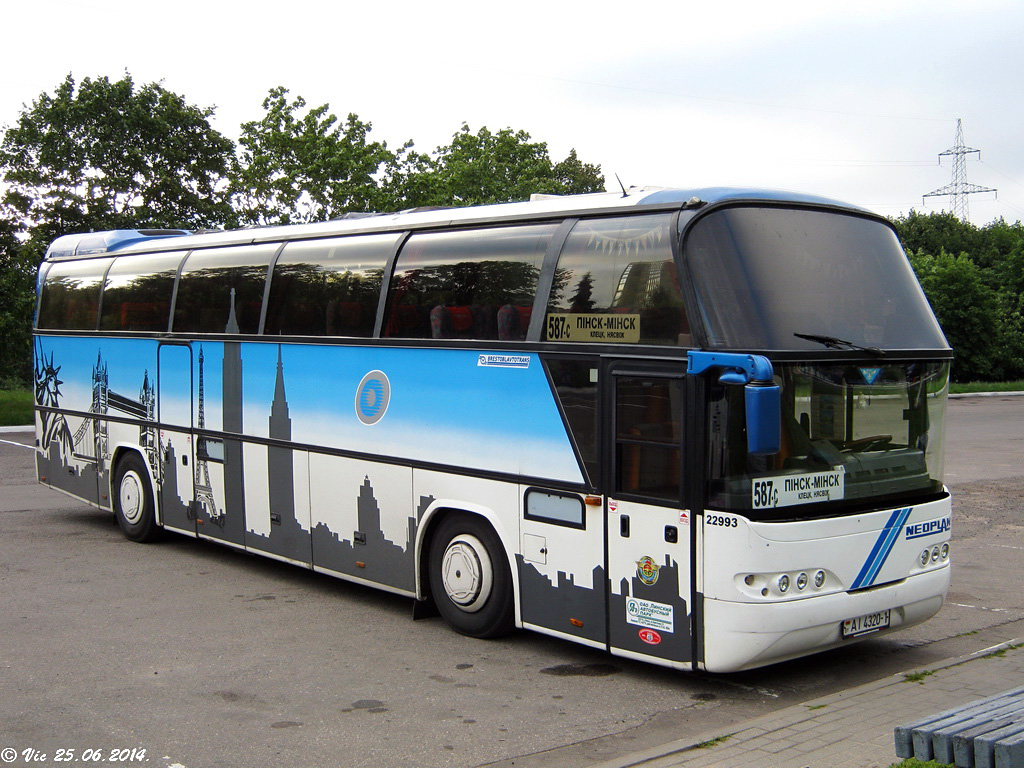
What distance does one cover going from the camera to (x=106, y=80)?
33438 millimetres

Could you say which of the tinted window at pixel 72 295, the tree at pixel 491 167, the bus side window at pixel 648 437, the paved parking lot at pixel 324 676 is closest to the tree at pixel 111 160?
the tree at pixel 491 167

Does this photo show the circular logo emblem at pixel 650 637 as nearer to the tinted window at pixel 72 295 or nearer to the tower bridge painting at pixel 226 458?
the tower bridge painting at pixel 226 458

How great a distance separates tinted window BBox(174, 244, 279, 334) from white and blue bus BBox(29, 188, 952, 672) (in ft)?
0.68

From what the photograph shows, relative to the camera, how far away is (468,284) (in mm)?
8203

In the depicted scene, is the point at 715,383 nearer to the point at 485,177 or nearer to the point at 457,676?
the point at 457,676

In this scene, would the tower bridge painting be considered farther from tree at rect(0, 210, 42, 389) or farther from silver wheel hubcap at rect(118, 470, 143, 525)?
tree at rect(0, 210, 42, 389)

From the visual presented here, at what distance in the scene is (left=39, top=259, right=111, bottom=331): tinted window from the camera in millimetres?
13164

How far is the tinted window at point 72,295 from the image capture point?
1316 centimetres

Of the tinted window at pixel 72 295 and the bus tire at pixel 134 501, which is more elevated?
the tinted window at pixel 72 295

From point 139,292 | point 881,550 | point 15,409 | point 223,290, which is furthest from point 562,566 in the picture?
point 15,409

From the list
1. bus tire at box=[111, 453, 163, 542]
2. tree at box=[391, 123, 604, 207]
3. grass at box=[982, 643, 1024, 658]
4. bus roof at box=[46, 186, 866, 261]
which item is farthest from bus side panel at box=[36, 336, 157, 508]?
tree at box=[391, 123, 604, 207]

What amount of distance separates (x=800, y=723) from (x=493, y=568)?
8.71 ft

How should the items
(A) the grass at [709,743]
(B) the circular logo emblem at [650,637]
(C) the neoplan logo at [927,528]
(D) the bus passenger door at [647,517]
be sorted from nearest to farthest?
Answer: (A) the grass at [709,743], (D) the bus passenger door at [647,517], (B) the circular logo emblem at [650,637], (C) the neoplan logo at [927,528]

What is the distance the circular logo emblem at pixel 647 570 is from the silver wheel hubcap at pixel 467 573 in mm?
1502
